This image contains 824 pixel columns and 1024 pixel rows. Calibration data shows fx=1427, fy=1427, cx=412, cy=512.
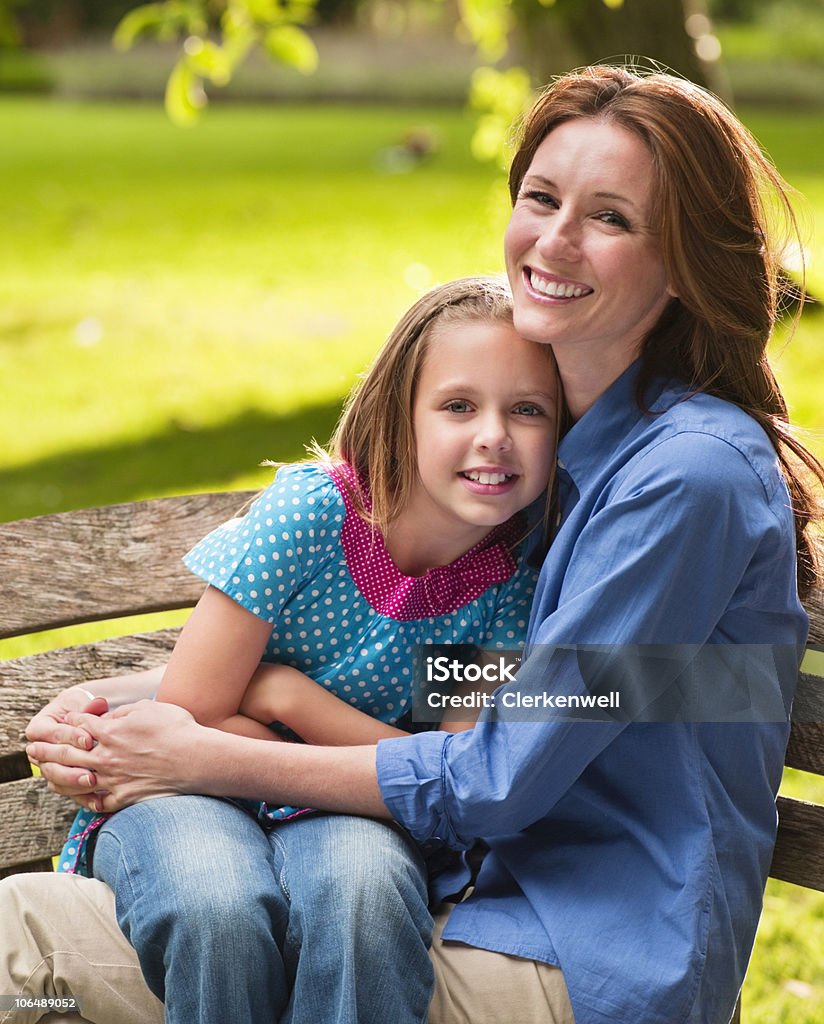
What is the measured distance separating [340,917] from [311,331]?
7.43 meters

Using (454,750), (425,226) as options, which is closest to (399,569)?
(454,750)

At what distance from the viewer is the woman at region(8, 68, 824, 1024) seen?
1917 millimetres

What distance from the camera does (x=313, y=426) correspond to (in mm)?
6938

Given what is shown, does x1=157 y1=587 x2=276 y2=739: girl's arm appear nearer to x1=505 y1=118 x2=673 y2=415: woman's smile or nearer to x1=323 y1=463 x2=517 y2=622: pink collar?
x1=323 y1=463 x2=517 y2=622: pink collar

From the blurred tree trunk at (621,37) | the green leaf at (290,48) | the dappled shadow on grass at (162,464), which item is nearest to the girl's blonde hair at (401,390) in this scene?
the green leaf at (290,48)

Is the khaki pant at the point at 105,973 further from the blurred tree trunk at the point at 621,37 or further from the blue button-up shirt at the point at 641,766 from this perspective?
the blurred tree trunk at the point at 621,37

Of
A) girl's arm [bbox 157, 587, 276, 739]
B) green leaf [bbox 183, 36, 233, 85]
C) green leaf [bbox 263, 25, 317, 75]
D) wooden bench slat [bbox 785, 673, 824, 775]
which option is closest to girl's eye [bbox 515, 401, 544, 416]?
girl's arm [bbox 157, 587, 276, 739]

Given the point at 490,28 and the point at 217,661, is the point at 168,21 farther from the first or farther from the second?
the point at 217,661

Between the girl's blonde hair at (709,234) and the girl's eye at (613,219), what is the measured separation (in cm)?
5

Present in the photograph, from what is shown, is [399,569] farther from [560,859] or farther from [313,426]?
[313,426]

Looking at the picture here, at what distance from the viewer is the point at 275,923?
196 centimetres

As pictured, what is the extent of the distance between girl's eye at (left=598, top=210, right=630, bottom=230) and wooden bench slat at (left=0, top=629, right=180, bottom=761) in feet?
3.68

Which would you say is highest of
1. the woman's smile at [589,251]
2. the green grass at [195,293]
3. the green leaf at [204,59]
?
the green leaf at [204,59]

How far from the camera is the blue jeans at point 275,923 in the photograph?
1.87m
